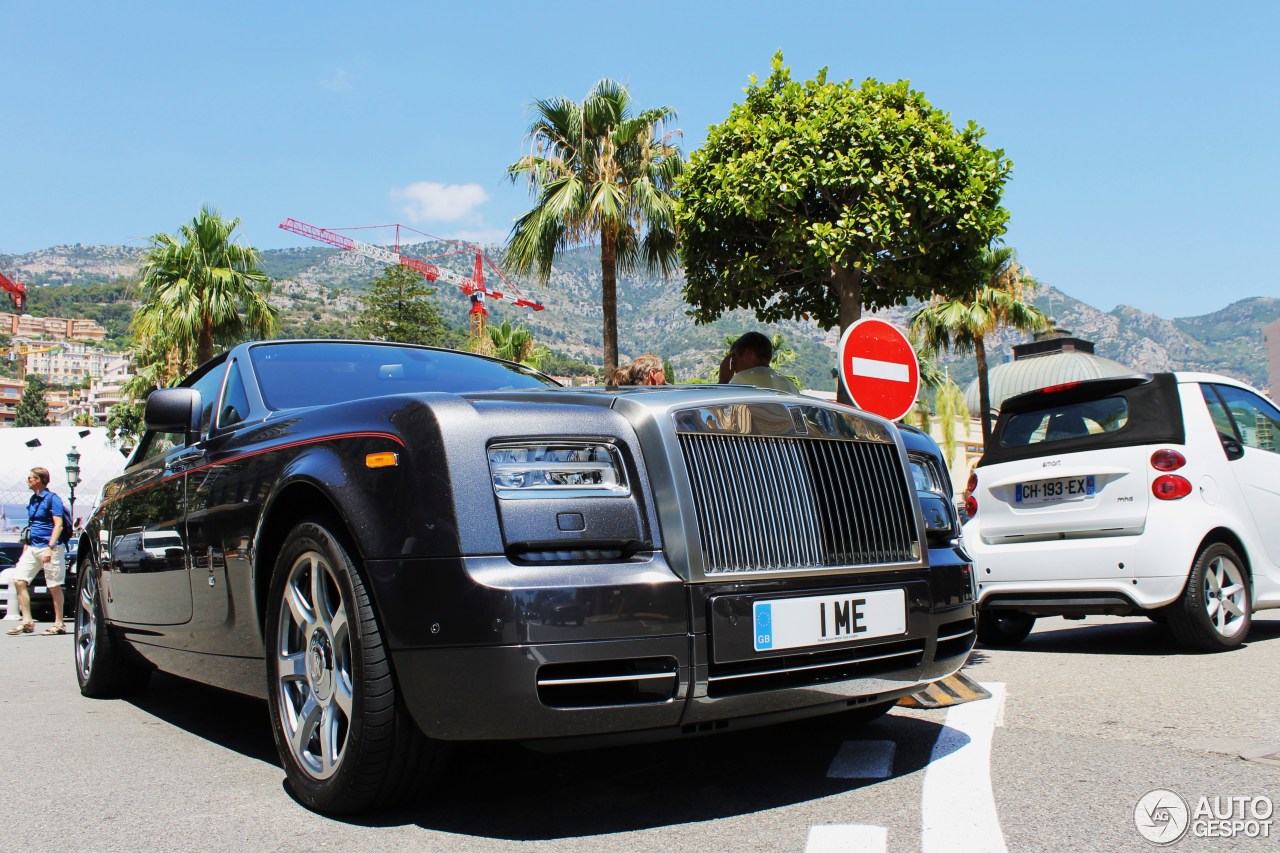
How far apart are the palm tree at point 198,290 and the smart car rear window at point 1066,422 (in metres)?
17.7

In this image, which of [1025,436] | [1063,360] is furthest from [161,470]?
[1063,360]

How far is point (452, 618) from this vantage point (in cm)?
267

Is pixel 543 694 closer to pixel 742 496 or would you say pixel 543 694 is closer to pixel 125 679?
pixel 742 496

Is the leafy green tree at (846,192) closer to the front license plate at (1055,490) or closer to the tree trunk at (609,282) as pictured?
the front license plate at (1055,490)

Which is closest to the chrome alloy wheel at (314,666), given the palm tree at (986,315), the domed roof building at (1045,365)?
the palm tree at (986,315)

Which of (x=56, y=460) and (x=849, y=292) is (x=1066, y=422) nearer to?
(x=849, y=292)

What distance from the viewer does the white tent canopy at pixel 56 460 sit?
4053 cm

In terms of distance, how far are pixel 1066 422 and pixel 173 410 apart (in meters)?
5.32

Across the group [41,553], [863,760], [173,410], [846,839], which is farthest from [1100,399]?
[41,553]

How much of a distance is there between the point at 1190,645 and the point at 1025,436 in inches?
63.7

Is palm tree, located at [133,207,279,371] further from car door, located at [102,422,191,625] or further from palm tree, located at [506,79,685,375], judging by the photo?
car door, located at [102,422,191,625]

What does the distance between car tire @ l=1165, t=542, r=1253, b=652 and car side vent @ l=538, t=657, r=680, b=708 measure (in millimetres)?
4627

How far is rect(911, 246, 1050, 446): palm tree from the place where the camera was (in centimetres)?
→ 3325

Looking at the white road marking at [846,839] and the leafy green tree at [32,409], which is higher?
the leafy green tree at [32,409]
